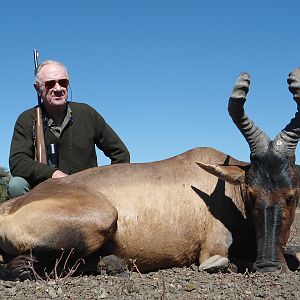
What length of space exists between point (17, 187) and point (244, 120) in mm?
3056

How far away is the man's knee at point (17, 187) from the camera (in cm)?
816

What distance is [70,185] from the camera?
704 centimetres

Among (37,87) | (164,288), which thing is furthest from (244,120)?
(37,87)

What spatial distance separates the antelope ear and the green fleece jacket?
7.20ft

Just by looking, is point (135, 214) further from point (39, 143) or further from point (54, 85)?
point (54, 85)

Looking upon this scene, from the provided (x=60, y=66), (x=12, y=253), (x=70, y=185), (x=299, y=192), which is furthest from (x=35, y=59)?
(x=299, y=192)

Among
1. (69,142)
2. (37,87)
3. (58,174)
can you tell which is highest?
(37,87)

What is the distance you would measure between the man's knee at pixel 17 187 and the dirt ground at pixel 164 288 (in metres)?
2.00

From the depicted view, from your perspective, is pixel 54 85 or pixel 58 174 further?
pixel 54 85

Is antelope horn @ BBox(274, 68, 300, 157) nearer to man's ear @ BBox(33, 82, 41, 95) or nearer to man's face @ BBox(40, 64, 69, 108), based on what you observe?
man's face @ BBox(40, 64, 69, 108)

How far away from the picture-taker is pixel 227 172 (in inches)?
274

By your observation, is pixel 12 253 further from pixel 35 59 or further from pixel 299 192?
pixel 35 59

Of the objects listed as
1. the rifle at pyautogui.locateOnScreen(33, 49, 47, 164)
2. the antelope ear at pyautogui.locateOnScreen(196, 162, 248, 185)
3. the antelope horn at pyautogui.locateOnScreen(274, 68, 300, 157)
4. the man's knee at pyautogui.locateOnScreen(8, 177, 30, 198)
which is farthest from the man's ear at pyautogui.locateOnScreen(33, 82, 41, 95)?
the antelope horn at pyautogui.locateOnScreen(274, 68, 300, 157)

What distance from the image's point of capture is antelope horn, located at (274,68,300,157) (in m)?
6.77
